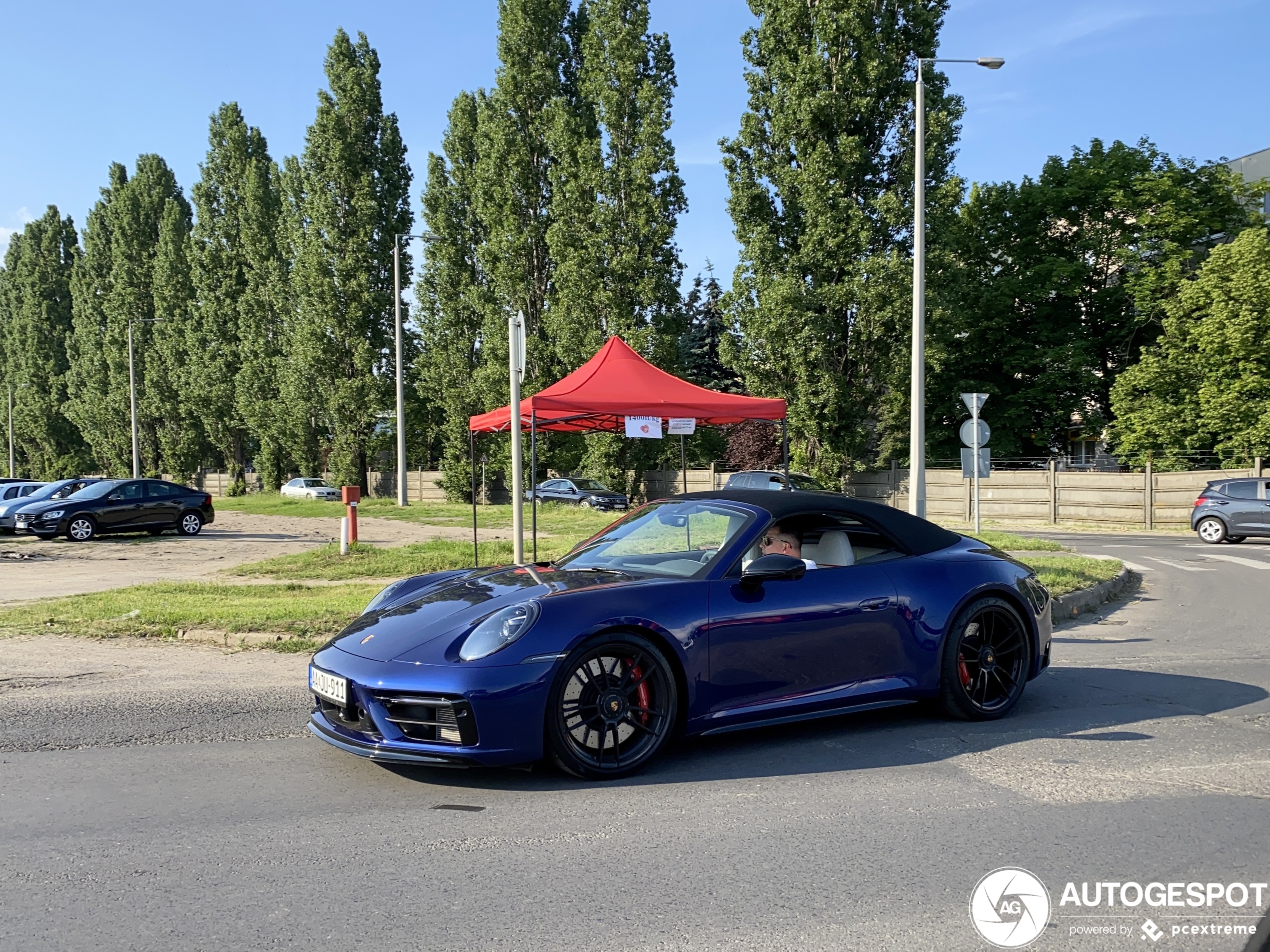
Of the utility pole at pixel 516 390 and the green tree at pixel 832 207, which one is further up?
the green tree at pixel 832 207

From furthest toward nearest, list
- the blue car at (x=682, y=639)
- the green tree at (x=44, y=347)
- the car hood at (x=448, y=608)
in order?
1. the green tree at (x=44, y=347)
2. the car hood at (x=448, y=608)
3. the blue car at (x=682, y=639)

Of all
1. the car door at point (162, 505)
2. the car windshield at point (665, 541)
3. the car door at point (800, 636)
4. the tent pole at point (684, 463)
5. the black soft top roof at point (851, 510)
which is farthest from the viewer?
the car door at point (162, 505)

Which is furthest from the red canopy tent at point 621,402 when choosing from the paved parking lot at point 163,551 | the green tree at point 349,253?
the green tree at point 349,253

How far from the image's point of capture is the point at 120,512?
75.4ft

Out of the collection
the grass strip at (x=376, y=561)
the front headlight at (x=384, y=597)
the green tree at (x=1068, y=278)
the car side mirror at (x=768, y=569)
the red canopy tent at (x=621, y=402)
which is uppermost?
the green tree at (x=1068, y=278)

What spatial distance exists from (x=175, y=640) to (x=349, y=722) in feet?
17.0

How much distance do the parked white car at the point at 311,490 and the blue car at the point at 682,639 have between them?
3958 centimetres

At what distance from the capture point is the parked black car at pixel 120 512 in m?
22.0

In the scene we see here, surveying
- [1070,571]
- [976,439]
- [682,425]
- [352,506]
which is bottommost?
[1070,571]

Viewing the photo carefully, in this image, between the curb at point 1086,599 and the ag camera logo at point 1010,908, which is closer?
the ag camera logo at point 1010,908

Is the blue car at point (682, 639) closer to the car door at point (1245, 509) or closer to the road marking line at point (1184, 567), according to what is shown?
the road marking line at point (1184, 567)

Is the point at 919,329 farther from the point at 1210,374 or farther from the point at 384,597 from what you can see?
Result: the point at 1210,374

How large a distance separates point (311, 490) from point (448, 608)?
4205 centimetres

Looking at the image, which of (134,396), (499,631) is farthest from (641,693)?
(134,396)
